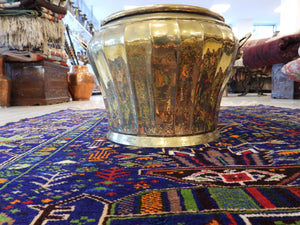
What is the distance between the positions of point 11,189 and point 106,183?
0.17 metres

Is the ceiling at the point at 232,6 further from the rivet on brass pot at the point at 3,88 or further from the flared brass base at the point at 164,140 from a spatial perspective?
the flared brass base at the point at 164,140

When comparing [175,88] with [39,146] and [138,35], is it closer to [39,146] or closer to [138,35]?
[138,35]

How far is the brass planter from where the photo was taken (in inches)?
26.2

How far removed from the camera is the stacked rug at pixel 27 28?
2.20 m

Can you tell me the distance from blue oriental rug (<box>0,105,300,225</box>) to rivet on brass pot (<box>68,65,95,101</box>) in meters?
2.70

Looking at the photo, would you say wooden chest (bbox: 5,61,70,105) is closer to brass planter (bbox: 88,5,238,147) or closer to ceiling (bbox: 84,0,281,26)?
brass planter (bbox: 88,5,238,147)

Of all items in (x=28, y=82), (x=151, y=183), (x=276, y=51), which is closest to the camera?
(x=151, y=183)

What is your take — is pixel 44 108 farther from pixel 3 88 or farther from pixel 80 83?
pixel 80 83

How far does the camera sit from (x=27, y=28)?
2234mm

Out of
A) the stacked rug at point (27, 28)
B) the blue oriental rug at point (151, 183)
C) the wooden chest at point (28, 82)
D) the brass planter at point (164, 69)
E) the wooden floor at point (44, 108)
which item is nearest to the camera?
the blue oriental rug at point (151, 183)

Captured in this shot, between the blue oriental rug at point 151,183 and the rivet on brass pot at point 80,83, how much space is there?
270 cm

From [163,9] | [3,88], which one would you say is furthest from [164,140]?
[3,88]

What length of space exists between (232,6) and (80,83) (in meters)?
7.42

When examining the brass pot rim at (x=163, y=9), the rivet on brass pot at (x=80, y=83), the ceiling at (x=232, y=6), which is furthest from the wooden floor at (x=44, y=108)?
the ceiling at (x=232, y=6)
